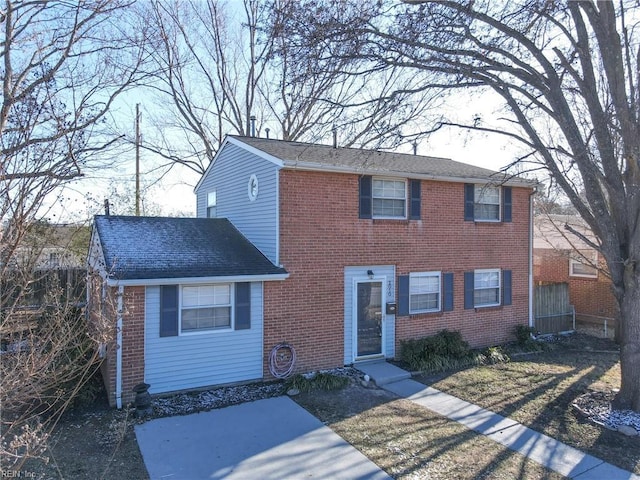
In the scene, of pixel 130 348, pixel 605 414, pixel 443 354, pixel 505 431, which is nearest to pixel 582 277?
pixel 443 354

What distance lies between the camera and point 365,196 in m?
10.6

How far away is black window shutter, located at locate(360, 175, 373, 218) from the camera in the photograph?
1059 cm

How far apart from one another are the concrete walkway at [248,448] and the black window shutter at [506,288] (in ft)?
26.7

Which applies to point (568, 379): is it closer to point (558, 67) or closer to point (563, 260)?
point (558, 67)

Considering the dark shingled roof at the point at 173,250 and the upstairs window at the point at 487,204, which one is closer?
the dark shingled roof at the point at 173,250

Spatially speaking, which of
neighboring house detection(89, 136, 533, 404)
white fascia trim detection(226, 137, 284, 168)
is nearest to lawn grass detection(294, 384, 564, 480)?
neighboring house detection(89, 136, 533, 404)

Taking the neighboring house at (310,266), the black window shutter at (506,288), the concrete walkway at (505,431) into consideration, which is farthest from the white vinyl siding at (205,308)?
the black window shutter at (506,288)

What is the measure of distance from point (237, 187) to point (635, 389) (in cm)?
996

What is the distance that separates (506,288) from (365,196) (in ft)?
19.2

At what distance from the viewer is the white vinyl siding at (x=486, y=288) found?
12680 mm

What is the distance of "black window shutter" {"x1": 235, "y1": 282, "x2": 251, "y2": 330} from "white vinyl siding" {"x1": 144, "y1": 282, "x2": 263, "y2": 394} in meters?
0.11

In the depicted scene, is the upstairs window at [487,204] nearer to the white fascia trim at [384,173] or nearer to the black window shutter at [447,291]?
the white fascia trim at [384,173]

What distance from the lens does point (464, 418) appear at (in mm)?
7566

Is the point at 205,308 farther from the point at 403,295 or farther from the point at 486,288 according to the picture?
the point at 486,288
